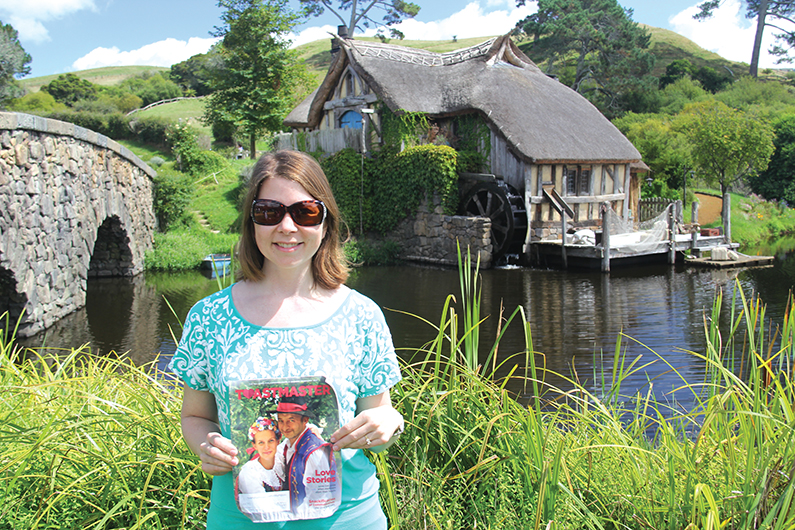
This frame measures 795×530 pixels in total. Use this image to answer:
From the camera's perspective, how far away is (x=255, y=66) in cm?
2805

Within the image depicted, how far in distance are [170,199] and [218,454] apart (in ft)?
58.7

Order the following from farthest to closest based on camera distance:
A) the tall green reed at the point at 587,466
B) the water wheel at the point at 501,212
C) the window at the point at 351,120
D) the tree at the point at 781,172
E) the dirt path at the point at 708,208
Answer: the tree at the point at 781,172
the dirt path at the point at 708,208
the window at the point at 351,120
the water wheel at the point at 501,212
the tall green reed at the point at 587,466

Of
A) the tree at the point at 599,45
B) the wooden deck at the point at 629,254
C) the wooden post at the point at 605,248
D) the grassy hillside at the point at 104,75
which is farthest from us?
the grassy hillside at the point at 104,75

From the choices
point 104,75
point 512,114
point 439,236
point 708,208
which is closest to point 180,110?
point 439,236

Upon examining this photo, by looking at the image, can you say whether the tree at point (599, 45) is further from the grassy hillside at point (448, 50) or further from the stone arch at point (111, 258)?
the stone arch at point (111, 258)

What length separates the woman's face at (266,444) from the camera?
1609mm

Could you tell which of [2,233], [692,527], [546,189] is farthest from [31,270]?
[546,189]

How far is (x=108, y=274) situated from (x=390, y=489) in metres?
15.0

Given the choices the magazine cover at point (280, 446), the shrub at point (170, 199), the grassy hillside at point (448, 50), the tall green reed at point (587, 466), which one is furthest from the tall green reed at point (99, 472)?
the grassy hillside at point (448, 50)

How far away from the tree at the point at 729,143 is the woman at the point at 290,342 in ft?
66.4

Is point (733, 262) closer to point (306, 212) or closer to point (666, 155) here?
point (666, 155)

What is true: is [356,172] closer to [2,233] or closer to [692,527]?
[2,233]

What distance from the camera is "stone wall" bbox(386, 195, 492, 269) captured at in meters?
15.3

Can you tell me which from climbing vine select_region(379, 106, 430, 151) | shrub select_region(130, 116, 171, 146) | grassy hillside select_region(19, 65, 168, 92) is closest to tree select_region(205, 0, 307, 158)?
shrub select_region(130, 116, 171, 146)
